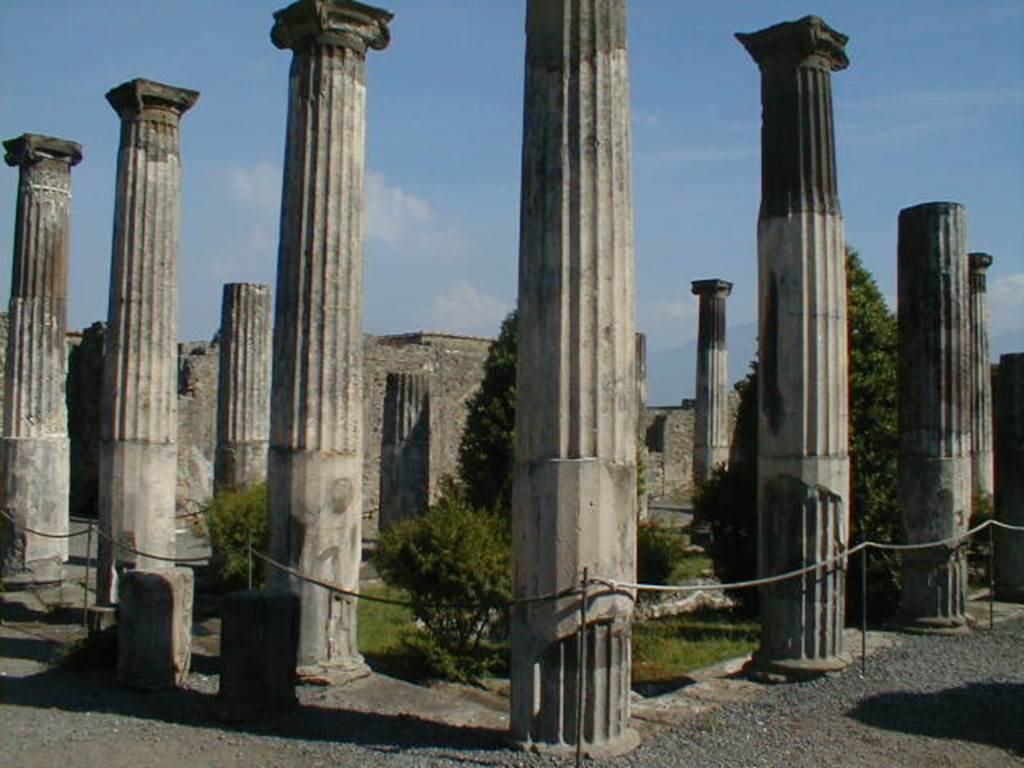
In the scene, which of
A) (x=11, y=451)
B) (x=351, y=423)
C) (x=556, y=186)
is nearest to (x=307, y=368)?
(x=351, y=423)

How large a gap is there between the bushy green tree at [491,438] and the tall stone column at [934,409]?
20.0 feet

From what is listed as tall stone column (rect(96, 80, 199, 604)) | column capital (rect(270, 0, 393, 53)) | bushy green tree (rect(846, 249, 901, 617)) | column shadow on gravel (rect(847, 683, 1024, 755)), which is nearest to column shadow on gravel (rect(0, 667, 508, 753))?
tall stone column (rect(96, 80, 199, 604))

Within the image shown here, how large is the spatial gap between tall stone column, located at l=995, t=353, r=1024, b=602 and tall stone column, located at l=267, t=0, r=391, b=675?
861 centimetres

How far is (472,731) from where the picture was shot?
23.0 ft

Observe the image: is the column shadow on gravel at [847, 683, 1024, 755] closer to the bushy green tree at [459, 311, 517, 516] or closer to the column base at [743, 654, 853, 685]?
the column base at [743, 654, 853, 685]

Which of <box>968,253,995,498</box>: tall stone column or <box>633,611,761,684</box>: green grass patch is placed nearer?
<box>633,611,761,684</box>: green grass patch

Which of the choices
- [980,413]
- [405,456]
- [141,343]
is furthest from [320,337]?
[980,413]

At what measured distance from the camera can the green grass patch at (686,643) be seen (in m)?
9.74

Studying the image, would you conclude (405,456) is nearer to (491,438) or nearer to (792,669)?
(491,438)

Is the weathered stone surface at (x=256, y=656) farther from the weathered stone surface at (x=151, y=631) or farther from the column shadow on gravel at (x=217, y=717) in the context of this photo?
the weathered stone surface at (x=151, y=631)

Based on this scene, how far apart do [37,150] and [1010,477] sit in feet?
44.8

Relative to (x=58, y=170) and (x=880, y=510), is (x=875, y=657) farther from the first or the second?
(x=58, y=170)

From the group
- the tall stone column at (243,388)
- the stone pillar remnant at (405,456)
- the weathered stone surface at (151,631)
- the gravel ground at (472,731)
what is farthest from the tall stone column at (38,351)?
the weathered stone surface at (151,631)

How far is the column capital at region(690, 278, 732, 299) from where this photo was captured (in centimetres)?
2342
